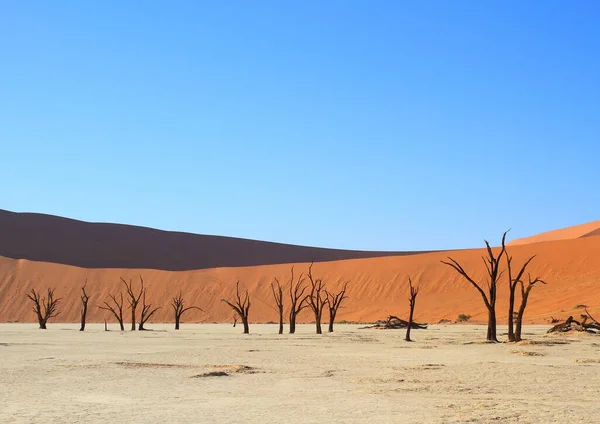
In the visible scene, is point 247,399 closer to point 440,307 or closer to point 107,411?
point 107,411

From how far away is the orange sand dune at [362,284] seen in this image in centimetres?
6156

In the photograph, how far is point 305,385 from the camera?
15.2 meters

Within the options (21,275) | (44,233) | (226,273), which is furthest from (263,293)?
(44,233)

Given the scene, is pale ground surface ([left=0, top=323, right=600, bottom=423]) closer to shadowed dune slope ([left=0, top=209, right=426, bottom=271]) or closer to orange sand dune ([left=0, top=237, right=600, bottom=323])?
orange sand dune ([left=0, top=237, right=600, bottom=323])

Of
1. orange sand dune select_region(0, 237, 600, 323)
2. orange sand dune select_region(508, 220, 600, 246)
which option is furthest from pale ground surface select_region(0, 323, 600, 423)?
orange sand dune select_region(508, 220, 600, 246)

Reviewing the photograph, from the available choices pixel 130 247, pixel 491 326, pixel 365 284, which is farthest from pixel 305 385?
pixel 130 247

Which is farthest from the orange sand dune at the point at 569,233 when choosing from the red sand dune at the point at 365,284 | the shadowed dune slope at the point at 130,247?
the red sand dune at the point at 365,284

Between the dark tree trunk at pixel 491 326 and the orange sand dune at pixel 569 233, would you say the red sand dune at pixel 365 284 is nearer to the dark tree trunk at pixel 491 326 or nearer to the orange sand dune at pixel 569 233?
the dark tree trunk at pixel 491 326

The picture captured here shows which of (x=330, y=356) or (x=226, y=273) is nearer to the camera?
(x=330, y=356)

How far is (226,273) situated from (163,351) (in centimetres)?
6127

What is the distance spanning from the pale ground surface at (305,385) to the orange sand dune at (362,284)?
33.7 metres

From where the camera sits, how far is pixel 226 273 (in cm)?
8662

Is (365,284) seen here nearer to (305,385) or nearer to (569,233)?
(305,385)

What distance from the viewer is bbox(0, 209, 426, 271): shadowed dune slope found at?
111m
